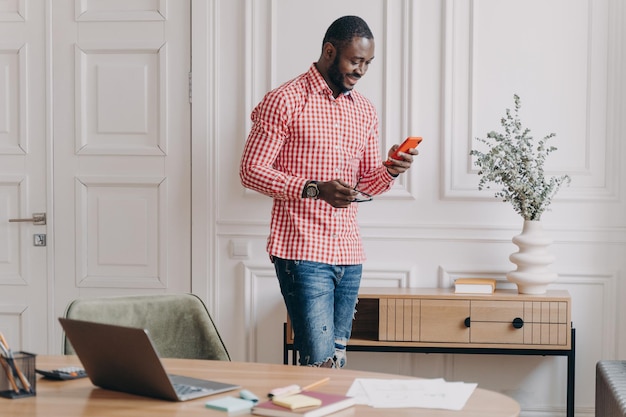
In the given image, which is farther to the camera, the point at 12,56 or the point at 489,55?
the point at 12,56

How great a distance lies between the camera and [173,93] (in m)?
4.11

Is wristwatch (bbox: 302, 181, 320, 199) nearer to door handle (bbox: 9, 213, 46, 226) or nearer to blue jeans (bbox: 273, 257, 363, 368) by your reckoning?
blue jeans (bbox: 273, 257, 363, 368)

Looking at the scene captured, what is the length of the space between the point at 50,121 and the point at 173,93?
2.04 feet

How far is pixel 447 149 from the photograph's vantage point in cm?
394

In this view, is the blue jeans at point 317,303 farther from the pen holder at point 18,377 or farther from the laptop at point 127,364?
the pen holder at point 18,377

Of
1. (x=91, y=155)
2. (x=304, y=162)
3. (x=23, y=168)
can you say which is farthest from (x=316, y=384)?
(x=23, y=168)

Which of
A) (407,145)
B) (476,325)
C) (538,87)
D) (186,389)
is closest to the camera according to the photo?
(186,389)

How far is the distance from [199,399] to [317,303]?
116 cm

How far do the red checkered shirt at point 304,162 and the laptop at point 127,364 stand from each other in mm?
1119

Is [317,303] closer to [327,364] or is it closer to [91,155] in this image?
[327,364]

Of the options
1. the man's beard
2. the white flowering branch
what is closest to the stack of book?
the white flowering branch

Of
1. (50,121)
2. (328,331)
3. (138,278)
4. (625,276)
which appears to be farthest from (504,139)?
(50,121)

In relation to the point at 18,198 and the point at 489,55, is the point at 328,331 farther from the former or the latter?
the point at 18,198

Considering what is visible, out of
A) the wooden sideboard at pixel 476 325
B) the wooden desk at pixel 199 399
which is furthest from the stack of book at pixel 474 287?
the wooden desk at pixel 199 399
